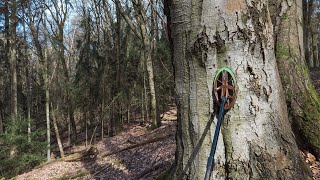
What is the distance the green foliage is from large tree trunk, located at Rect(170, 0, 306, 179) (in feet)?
36.0

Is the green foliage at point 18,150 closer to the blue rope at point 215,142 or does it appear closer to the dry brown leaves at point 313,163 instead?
the dry brown leaves at point 313,163

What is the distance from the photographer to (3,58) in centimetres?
2183

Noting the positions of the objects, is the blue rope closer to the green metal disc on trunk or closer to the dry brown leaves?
the green metal disc on trunk

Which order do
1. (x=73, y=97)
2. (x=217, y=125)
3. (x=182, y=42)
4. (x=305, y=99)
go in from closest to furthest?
→ (x=217, y=125)
(x=182, y=42)
(x=305, y=99)
(x=73, y=97)

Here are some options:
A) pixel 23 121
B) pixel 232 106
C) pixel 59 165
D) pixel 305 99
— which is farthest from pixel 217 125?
pixel 23 121

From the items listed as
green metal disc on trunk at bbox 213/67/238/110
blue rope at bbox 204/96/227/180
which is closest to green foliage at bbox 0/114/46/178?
blue rope at bbox 204/96/227/180

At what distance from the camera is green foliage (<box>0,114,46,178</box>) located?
10.4 meters

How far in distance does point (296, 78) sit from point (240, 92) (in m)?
1.59

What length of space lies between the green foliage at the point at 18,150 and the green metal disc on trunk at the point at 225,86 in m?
11.1

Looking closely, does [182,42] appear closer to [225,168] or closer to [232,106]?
[232,106]

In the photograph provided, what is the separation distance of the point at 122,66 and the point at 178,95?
15.1 m

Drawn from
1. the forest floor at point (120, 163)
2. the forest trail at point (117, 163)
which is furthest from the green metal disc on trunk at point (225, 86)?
the forest trail at point (117, 163)

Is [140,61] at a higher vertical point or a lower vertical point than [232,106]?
higher

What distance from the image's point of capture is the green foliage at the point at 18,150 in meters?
10.4
